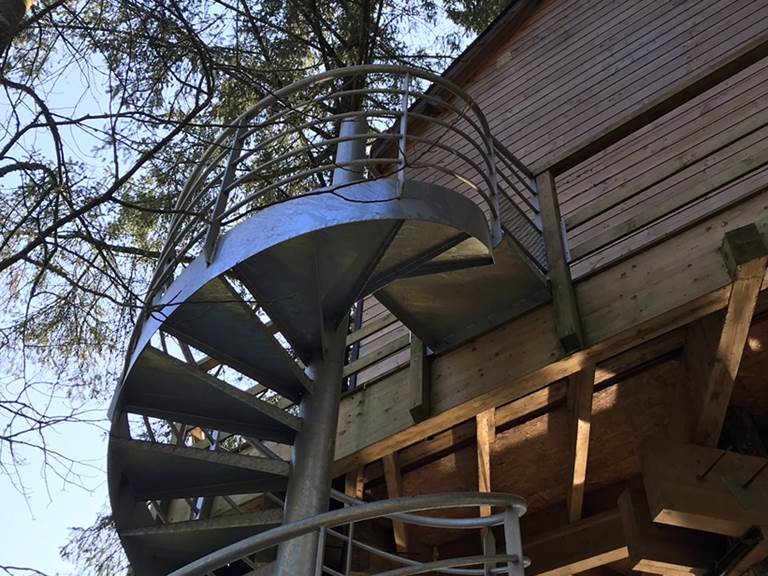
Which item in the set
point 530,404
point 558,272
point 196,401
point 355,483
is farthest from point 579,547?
point 196,401

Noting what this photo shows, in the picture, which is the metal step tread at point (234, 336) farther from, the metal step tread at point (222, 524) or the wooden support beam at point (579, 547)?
the wooden support beam at point (579, 547)

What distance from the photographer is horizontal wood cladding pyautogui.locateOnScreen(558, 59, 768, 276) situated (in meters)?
4.03

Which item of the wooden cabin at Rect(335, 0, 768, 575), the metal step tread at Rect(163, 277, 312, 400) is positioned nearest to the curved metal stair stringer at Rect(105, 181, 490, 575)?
the metal step tread at Rect(163, 277, 312, 400)

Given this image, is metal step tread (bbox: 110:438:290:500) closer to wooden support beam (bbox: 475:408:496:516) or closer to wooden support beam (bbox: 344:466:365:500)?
wooden support beam (bbox: 344:466:365:500)

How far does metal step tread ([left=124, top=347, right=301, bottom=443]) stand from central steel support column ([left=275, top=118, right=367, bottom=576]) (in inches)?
4.1

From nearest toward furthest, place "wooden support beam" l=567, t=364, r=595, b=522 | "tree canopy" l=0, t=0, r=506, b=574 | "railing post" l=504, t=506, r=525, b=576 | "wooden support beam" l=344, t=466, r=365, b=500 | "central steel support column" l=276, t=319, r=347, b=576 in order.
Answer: "railing post" l=504, t=506, r=525, b=576 < "tree canopy" l=0, t=0, r=506, b=574 < "central steel support column" l=276, t=319, r=347, b=576 < "wooden support beam" l=567, t=364, r=595, b=522 < "wooden support beam" l=344, t=466, r=365, b=500

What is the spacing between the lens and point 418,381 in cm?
409

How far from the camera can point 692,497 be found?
11.6 ft

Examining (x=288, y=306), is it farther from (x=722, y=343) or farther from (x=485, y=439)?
(x=722, y=343)

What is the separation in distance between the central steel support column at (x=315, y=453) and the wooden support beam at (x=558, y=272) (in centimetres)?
103

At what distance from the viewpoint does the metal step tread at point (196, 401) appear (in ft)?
11.6

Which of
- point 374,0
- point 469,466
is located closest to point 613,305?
point 469,466

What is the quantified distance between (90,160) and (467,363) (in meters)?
2.04

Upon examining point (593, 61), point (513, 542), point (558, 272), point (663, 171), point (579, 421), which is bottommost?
point (513, 542)
